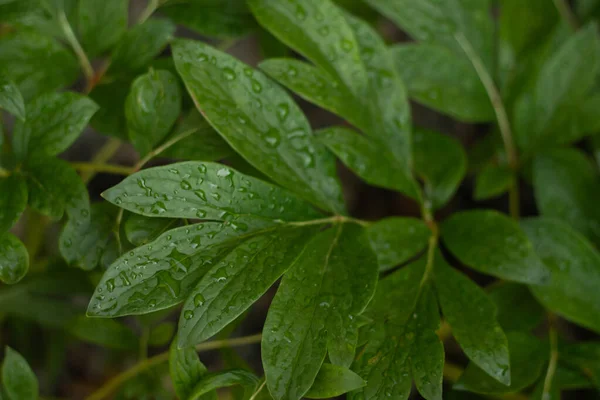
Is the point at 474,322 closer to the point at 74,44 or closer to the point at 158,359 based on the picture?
the point at 158,359

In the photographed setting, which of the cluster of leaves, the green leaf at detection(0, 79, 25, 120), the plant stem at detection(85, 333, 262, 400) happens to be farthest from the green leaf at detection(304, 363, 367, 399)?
the green leaf at detection(0, 79, 25, 120)

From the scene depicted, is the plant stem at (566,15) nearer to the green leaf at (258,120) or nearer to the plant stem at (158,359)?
the green leaf at (258,120)

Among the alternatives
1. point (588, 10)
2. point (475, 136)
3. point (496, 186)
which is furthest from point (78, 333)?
point (588, 10)

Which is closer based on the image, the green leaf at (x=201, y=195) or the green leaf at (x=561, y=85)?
the green leaf at (x=201, y=195)

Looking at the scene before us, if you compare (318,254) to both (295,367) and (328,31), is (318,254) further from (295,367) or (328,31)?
(328,31)

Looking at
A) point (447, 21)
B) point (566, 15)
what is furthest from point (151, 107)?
point (566, 15)

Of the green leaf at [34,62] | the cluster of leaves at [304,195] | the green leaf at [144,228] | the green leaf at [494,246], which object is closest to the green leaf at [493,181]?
the cluster of leaves at [304,195]
